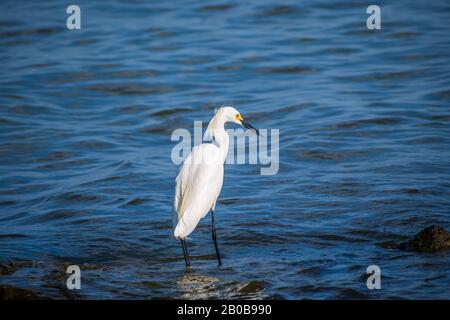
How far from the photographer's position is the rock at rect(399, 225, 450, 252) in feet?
22.2

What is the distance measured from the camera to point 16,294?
5.88 metres

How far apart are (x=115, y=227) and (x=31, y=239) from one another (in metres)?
0.96

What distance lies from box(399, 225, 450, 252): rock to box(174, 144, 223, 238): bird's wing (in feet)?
6.90

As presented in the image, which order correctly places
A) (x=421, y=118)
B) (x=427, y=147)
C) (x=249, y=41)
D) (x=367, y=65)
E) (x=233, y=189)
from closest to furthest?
1. (x=233, y=189)
2. (x=427, y=147)
3. (x=421, y=118)
4. (x=367, y=65)
5. (x=249, y=41)

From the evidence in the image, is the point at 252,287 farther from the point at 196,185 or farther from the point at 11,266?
the point at 11,266

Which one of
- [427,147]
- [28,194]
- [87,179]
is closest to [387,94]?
[427,147]

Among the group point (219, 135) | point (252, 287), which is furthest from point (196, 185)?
point (252, 287)

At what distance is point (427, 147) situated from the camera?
10.6 m

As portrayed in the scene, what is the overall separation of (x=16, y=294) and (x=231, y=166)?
5.21m

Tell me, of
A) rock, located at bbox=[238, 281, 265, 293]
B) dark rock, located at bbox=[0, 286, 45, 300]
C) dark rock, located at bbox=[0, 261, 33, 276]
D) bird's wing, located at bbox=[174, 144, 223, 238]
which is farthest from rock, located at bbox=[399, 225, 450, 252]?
dark rock, located at bbox=[0, 261, 33, 276]

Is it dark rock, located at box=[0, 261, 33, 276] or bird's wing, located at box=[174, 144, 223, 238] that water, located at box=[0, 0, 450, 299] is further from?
bird's wing, located at box=[174, 144, 223, 238]

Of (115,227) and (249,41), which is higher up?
(249,41)
